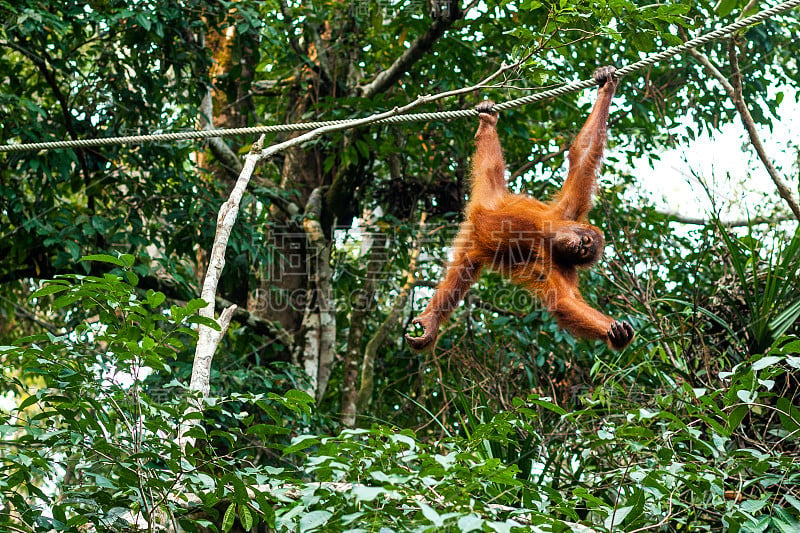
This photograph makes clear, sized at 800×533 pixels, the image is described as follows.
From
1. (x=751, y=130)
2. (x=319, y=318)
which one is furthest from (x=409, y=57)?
(x=751, y=130)

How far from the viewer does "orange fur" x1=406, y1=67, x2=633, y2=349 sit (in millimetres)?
4496

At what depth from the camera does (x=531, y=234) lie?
4.69 meters

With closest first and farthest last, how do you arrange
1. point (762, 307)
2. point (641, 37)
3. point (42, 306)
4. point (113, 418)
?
1. point (113, 418)
2. point (641, 37)
3. point (762, 307)
4. point (42, 306)

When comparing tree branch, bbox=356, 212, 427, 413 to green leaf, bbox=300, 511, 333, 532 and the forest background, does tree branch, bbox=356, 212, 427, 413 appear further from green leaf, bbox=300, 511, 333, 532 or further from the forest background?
green leaf, bbox=300, 511, 333, 532

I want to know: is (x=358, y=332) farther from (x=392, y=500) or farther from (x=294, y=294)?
(x=392, y=500)

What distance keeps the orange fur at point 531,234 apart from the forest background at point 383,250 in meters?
0.43

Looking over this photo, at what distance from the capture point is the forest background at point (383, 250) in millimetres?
3487

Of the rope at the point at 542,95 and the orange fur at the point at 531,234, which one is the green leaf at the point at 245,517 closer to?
the orange fur at the point at 531,234

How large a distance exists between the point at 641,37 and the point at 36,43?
15.3 ft

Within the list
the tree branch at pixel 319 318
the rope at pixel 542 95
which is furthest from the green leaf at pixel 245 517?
the tree branch at pixel 319 318

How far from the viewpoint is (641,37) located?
14.4 feet

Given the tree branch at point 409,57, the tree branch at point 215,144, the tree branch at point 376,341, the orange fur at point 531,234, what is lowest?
the tree branch at point 376,341

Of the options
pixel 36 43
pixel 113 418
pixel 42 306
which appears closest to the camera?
pixel 113 418

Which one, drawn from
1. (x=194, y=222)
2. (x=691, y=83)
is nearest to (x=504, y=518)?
(x=194, y=222)
